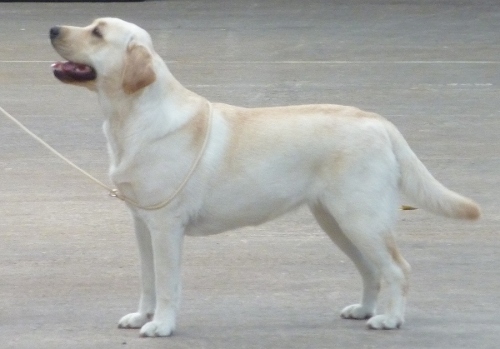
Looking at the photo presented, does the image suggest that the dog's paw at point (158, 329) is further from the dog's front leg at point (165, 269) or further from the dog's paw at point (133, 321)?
the dog's paw at point (133, 321)

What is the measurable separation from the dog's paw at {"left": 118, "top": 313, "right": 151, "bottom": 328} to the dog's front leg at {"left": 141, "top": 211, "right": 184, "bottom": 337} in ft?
0.48

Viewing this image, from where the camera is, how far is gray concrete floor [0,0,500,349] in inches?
216

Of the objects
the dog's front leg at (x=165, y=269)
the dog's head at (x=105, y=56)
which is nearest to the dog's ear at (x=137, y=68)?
the dog's head at (x=105, y=56)

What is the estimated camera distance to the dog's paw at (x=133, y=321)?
5.46 m

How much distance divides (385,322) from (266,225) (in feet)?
6.76

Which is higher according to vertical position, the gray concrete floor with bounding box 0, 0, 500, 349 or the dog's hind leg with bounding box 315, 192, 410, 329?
the dog's hind leg with bounding box 315, 192, 410, 329

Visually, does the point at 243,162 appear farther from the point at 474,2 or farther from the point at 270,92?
the point at 474,2

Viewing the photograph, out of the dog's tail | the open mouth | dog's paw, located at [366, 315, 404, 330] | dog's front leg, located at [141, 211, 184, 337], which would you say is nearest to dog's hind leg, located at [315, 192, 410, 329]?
dog's paw, located at [366, 315, 404, 330]

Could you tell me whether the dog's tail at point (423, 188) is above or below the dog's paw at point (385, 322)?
above

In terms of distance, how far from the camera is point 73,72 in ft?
16.9

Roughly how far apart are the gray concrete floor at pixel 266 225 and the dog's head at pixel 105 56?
126 cm

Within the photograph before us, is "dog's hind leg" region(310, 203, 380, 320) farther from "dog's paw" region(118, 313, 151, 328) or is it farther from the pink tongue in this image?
the pink tongue

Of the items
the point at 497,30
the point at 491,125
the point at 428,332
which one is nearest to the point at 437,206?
the point at 428,332

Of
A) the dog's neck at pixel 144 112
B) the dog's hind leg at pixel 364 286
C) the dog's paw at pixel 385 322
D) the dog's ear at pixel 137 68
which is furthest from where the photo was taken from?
the dog's hind leg at pixel 364 286
